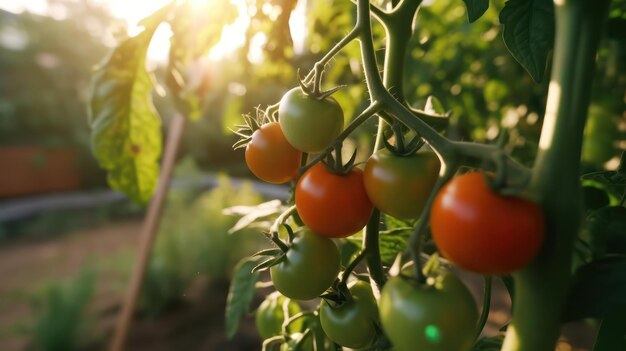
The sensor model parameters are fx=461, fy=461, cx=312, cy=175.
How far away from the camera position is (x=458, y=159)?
0.27 meters

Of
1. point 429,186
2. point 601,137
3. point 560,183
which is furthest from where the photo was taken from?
point 601,137

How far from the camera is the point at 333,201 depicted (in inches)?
13.1

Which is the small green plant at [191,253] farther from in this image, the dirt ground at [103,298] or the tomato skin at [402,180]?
the tomato skin at [402,180]

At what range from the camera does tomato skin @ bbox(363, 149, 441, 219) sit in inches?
12.4

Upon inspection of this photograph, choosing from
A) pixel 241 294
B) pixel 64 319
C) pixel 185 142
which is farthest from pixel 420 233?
pixel 185 142

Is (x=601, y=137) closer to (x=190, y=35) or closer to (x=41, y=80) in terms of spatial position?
(x=190, y=35)

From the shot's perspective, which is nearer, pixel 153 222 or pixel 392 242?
pixel 392 242

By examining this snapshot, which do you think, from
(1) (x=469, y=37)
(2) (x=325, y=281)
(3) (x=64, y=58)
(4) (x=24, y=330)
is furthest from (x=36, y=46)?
(2) (x=325, y=281)

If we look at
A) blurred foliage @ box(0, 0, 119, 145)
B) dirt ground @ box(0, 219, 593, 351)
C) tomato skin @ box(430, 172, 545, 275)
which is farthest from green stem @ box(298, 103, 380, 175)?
blurred foliage @ box(0, 0, 119, 145)

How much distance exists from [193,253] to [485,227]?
9.94 feet

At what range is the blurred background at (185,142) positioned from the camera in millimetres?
1152

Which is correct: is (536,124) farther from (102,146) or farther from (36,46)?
(36,46)

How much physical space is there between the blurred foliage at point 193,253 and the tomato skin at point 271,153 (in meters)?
2.31

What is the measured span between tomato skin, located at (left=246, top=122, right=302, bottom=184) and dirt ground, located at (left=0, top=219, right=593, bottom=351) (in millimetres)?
1904
